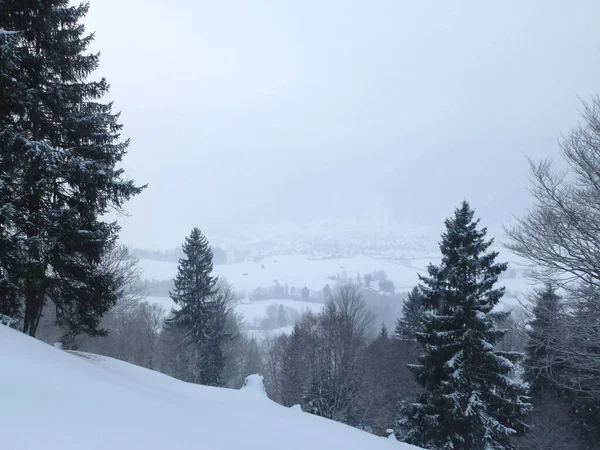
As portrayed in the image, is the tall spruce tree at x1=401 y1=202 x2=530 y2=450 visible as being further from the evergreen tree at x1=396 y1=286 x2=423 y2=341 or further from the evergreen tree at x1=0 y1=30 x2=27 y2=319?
the evergreen tree at x1=396 y1=286 x2=423 y2=341

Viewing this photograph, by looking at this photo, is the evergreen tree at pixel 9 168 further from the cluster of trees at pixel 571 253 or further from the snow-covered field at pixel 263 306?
the snow-covered field at pixel 263 306

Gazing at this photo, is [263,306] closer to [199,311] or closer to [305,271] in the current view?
[305,271]

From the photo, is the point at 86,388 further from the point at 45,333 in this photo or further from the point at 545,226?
the point at 45,333

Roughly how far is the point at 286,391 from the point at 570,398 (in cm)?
1636

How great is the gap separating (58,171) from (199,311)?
1802 cm

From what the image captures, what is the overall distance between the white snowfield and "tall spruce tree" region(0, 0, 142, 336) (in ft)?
8.73

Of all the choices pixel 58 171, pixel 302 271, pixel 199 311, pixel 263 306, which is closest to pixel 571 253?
pixel 58 171

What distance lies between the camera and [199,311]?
23875 mm

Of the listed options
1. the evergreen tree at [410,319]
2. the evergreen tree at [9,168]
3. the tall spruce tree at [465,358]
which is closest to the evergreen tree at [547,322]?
the tall spruce tree at [465,358]

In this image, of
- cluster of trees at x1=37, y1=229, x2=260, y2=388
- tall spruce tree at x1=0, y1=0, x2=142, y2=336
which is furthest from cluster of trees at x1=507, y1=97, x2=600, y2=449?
cluster of trees at x1=37, y1=229, x2=260, y2=388

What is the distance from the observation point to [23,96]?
708cm

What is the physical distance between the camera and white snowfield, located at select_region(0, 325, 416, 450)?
9.54ft

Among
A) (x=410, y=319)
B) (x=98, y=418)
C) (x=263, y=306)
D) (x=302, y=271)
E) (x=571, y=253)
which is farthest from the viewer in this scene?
(x=302, y=271)

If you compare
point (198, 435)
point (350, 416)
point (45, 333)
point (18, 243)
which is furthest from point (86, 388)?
point (45, 333)
